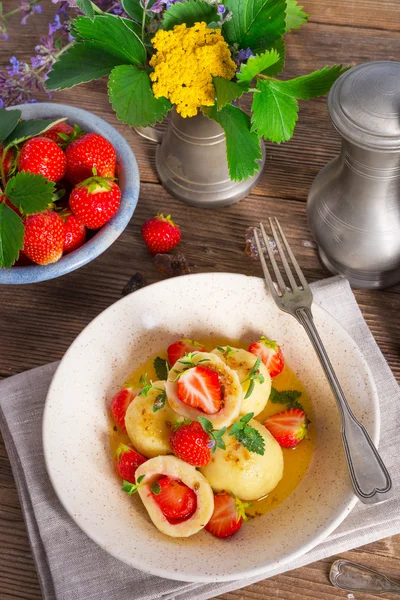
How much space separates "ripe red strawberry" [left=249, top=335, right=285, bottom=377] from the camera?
3.03 feet

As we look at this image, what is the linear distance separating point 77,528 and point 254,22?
75cm

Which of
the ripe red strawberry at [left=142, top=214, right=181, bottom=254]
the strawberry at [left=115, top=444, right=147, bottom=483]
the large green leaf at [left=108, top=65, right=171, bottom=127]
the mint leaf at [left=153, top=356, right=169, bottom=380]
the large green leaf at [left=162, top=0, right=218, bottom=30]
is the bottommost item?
the strawberry at [left=115, top=444, right=147, bottom=483]

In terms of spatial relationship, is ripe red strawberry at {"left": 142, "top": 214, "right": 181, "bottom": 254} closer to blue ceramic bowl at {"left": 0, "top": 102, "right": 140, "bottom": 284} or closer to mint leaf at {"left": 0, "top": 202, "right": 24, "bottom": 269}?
blue ceramic bowl at {"left": 0, "top": 102, "right": 140, "bottom": 284}

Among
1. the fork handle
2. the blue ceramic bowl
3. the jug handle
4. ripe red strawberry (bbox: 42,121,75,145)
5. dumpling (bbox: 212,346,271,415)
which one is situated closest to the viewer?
the fork handle

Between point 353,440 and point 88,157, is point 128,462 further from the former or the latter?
point 88,157

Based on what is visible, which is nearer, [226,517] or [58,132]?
[226,517]

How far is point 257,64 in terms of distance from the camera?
0.90 meters

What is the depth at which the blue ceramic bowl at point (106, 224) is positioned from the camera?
3.20 ft

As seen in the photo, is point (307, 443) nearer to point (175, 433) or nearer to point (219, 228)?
point (175, 433)

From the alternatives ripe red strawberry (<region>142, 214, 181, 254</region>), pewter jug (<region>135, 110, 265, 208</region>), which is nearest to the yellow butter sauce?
ripe red strawberry (<region>142, 214, 181, 254</region>)

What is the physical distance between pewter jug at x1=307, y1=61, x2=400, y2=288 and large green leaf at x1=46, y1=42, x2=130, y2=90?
1.12 ft

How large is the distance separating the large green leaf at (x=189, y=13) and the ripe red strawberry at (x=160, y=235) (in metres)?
0.32

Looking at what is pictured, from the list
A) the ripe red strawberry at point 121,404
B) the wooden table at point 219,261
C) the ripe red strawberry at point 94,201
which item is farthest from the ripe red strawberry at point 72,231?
the ripe red strawberry at point 121,404

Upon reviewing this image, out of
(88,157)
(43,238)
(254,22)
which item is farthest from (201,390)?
(254,22)
